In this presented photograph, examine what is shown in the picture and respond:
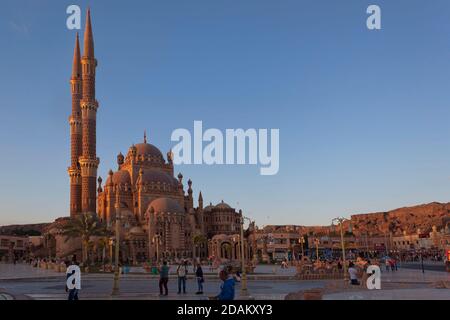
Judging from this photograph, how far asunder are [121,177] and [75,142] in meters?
12.9

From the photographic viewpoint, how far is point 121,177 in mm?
97500

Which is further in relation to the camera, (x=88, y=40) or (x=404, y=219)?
(x=404, y=219)

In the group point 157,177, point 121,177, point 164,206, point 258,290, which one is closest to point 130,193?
point 121,177

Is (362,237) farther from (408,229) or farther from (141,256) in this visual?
(141,256)

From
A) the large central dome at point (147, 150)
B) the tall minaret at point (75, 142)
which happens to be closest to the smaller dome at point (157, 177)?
the large central dome at point (147, 150)

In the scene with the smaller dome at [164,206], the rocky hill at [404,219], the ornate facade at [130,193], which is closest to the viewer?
the ornate facade at [130,193]

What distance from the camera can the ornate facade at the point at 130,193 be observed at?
82.6m

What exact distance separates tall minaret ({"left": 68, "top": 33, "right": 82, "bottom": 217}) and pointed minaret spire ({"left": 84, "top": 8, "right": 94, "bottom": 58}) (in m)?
3.76

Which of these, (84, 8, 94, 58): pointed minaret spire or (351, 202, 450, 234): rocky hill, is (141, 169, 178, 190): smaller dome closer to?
(84, 8, 94, 58): pointed minaret spire

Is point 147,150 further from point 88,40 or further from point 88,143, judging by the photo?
point 88,40

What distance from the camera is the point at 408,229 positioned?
549ft

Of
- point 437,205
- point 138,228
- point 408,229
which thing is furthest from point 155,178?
point 437,205

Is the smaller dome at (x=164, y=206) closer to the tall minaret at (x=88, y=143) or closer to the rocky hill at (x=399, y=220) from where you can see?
the tall minaret at (x=88, y=143)
